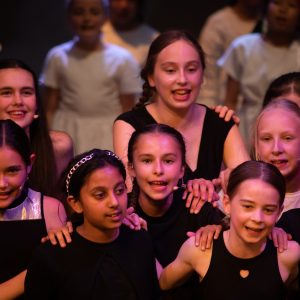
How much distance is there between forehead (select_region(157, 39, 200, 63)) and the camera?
3.60 m

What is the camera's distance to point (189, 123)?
11.9 ft

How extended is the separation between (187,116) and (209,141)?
0.15 meters

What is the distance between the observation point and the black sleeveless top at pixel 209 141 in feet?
11.7

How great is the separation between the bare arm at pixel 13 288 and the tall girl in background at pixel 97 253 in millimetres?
72

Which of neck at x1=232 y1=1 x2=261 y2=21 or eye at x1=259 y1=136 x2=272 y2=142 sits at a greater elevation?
neck at x1=232 y1=1 x2=261 y2=21

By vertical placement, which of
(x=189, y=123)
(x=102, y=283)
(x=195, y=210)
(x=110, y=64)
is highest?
(x=110, y=64)

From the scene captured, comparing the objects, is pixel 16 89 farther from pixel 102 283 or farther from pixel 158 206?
pixel 102 283

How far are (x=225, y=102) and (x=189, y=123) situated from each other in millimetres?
1436

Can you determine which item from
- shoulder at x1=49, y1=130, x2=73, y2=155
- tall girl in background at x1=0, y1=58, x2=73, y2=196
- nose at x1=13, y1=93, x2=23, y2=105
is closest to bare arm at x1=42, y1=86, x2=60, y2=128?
shoulder at x1=49, y1=130, x2=73, y2=155

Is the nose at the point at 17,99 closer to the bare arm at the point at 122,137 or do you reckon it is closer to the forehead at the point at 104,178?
the bare arm at the point at 122,137

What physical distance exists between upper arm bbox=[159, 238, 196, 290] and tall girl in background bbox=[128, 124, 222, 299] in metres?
0.14

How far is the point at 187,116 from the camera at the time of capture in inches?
143

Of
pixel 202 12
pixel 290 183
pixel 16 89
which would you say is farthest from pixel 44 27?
pixel 290 183

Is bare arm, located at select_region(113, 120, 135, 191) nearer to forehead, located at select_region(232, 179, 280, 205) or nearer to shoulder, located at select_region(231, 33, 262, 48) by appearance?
forehead, located at select_region(232, 179, 280, 205)
